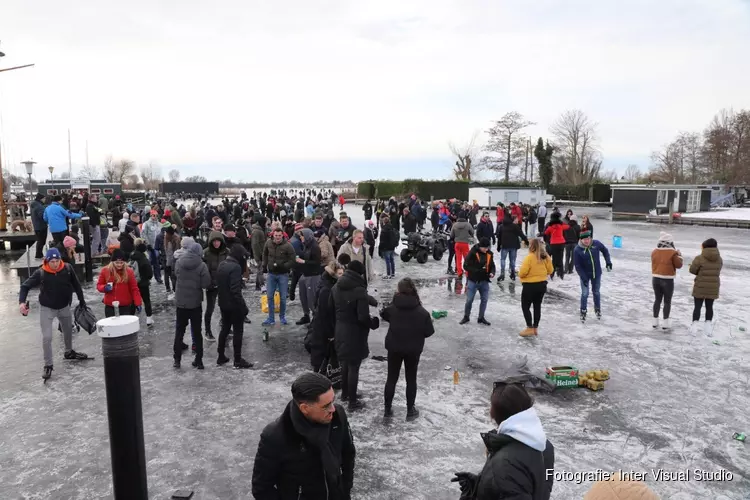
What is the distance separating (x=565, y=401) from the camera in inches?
242

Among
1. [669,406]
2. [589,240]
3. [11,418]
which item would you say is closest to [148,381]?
[11,418]

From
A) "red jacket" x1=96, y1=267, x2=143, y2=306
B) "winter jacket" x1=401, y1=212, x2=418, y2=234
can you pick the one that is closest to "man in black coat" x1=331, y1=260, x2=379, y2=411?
"red jacket" x1=96, y1=267, x2=143, y2=306

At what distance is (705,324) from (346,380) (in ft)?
21.9

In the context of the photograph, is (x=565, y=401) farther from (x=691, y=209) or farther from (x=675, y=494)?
(x=691, y=209)

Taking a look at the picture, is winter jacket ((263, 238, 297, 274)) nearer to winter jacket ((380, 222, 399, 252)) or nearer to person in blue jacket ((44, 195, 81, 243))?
winter jacket ((380, 222, 399, 252))

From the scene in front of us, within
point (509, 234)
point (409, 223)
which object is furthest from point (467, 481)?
point (409, 223)

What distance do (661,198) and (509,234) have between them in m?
29.8

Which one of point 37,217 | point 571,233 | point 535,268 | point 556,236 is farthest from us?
point 37,217

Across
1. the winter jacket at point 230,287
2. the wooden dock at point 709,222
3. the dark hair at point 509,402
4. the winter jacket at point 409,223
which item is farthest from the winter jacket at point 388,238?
the wooden dock at point 709,222

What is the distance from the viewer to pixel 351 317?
18.9ft

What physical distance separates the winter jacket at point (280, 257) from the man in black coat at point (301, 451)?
6254mm

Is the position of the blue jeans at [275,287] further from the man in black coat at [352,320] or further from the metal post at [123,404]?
the metal post at [123,404]

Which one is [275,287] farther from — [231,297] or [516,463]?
[516,463]

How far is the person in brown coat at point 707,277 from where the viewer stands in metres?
8.55
